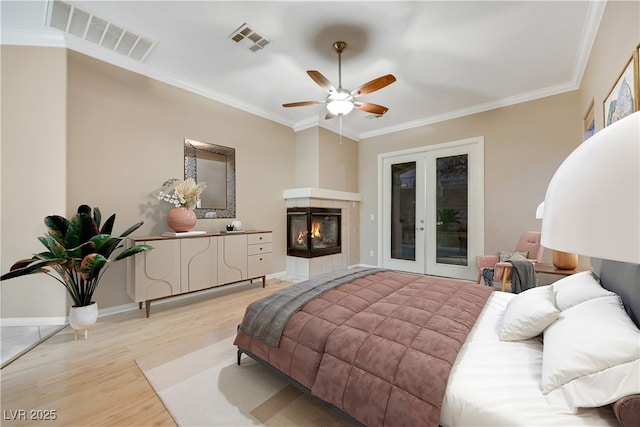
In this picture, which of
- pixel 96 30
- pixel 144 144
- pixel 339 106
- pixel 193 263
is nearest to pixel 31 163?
pixel 144 144

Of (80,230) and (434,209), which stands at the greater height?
(434,209)

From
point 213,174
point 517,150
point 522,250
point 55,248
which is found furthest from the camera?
point 517,150

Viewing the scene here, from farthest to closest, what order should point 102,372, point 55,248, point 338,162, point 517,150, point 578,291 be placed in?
point 338,162 → point 517,150 → point 55,248 → point 102,372 → point 578,291

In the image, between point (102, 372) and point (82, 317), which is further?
point (82, 317)

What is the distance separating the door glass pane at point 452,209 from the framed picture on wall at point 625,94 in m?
2.44

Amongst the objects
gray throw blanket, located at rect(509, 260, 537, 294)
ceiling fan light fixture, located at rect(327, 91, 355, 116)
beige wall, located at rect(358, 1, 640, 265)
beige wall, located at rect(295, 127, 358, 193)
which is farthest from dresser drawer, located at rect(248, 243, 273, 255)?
beige wall, located at rect(358, 1, 640, 265)

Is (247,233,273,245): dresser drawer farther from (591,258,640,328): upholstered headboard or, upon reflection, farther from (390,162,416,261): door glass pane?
(591,258,640,328): upholstered headboard

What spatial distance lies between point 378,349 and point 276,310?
2.57 ft

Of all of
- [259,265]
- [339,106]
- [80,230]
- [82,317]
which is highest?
[339,106]

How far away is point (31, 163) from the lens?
105 inches

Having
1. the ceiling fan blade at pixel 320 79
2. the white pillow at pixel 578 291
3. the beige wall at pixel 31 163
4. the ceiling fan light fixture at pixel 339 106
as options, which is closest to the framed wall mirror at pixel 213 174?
the beige wall at pixel 31 163

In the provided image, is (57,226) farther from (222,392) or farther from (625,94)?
(625,94)

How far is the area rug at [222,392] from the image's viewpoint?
5.03ft

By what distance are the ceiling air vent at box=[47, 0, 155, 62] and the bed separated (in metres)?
3.04
